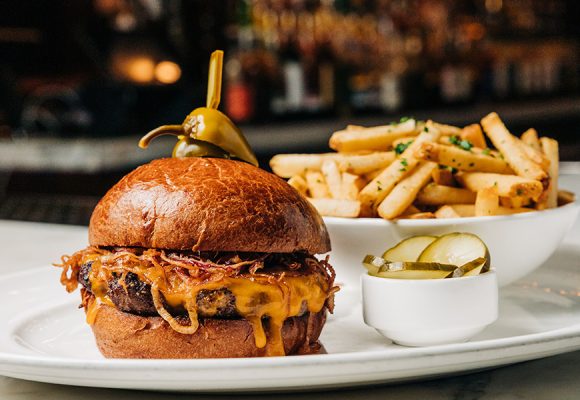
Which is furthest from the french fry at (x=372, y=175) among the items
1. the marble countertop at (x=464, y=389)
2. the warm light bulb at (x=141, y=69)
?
the warm light bulb at (x=141, y=69)

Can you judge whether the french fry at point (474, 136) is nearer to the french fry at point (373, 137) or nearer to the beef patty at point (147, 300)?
the french fry at point (373, 137)

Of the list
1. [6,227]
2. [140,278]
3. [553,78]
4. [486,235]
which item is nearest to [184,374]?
[140,278]

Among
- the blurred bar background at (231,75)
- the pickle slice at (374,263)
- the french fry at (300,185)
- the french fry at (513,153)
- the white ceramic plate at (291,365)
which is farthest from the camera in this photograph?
the blurred bar background at (231,75)

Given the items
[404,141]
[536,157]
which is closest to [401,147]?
[404,141]

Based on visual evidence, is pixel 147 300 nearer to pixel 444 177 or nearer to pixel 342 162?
pixel 342 162

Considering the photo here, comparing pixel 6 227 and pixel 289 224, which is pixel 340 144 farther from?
pixel 6 227
